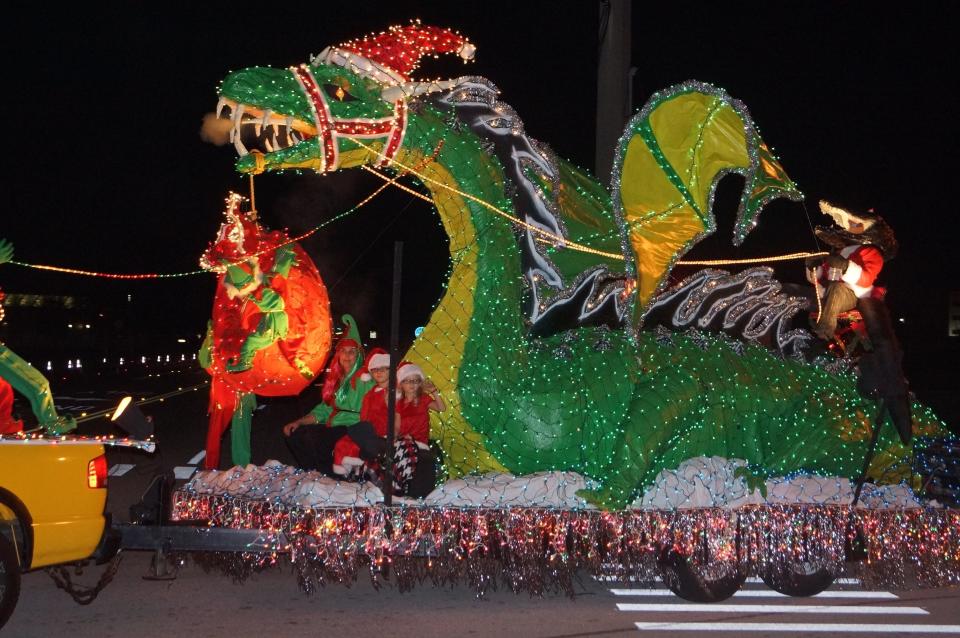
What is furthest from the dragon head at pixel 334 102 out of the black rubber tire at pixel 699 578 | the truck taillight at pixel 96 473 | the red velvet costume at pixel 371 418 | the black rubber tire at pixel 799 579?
the black rubber tire at pixel 799 579

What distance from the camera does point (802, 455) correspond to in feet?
20.0

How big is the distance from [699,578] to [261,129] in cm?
331

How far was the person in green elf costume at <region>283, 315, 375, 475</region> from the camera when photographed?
20.1ft

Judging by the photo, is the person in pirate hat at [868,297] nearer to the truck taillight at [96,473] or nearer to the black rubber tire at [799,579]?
the black rubber tire at [799,579]

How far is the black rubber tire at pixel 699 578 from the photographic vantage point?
5.51 metres

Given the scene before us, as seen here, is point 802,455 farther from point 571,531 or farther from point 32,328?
point 32,328

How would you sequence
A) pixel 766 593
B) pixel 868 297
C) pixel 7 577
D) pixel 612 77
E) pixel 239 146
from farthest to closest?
pixel 612 77
pixel 766 593
pixel 868 297
pixel 239 146
pixel 7 577

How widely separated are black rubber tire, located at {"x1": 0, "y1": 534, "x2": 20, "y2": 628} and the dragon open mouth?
2.14 meters

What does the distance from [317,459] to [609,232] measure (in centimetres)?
215

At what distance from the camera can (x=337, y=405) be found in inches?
256

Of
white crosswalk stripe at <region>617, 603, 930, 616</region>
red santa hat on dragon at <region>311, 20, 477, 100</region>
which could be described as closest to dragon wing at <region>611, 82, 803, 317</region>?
red santa hat on dragon at <region>311, 20, 477, 100</region>

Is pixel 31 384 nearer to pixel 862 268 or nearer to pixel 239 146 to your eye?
pixel 239 146

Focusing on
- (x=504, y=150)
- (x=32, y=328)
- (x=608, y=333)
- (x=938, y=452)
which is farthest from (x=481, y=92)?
(x=32, y=328)

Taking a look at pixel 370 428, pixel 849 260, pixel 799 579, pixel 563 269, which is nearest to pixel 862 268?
pixel 849 260
